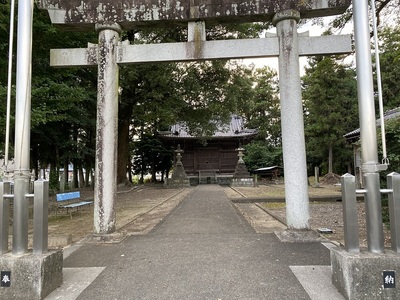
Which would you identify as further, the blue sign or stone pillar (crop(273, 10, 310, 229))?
stone pillar (crop(273, 10, 310, 229))

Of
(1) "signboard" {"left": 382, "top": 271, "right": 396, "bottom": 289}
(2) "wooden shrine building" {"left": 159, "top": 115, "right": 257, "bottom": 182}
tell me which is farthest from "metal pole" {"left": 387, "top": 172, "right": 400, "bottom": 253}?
(2) "wooden shrine building" {"left": 159, "top": 115, "right": 257, "bottom": 182}

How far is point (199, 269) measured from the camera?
367cm

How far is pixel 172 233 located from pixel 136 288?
2657mm

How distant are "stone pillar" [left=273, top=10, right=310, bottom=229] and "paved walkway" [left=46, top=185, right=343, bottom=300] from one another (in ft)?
2.08

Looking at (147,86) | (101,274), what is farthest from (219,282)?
(147,86)

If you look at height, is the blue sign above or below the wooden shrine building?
below

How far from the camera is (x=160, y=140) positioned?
29.9m

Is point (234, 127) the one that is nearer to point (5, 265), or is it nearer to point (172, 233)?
point (172, 233)

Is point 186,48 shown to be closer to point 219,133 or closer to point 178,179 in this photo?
point 178,179

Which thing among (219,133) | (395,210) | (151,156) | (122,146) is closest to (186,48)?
(395,210)

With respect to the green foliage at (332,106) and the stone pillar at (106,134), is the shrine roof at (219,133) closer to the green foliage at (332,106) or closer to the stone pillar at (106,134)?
the green foliage at (332,106)

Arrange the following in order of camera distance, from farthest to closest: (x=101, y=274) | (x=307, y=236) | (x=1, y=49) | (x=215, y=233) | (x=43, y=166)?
(x=43, y=166), (x=1, y=49), (x=215, y=233), (x=307, y=236), (x=101, y=274)

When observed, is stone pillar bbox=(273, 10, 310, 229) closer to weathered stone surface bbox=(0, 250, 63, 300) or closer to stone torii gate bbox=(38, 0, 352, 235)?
stone torii gate bbox=(38, 0, 352, 235)

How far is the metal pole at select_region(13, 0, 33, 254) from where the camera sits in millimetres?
3121
